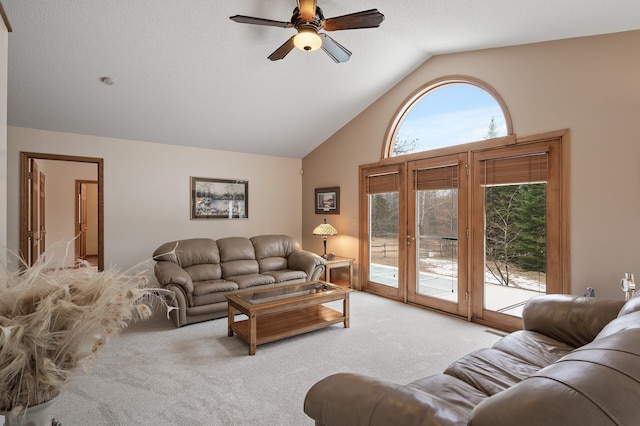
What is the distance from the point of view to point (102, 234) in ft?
15.6

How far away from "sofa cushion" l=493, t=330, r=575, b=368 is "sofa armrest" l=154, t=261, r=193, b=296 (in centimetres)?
315

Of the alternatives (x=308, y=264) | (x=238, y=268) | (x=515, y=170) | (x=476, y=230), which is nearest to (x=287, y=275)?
(x=308, y=264)

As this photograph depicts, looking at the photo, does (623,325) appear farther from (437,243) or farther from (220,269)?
(220,269)

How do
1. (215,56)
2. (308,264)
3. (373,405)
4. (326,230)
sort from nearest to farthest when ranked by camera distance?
1. (373,405)
2. (215,56)
3. (308,264)
4. (326,230)

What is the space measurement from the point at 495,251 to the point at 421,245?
99 centimetres

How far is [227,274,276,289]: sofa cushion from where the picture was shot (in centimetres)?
428

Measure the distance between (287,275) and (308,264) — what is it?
0.40 meters

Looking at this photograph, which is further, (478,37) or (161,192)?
(161,192)

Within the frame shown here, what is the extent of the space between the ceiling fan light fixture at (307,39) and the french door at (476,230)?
2.33 meters

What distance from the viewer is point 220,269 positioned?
460 centimetres

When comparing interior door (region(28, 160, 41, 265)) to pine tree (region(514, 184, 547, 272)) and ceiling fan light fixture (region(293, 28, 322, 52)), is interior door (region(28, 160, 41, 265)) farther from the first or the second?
pine tree (region(514, 184, 547, 272))

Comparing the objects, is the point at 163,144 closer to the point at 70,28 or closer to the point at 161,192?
the point at 161,192

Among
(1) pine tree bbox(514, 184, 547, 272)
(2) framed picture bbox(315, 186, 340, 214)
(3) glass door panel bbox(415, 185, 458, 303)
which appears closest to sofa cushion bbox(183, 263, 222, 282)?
(2) framed picture bbox(315, 186, 340, 214)

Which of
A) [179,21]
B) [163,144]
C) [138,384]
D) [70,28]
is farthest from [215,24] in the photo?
[138,384]
